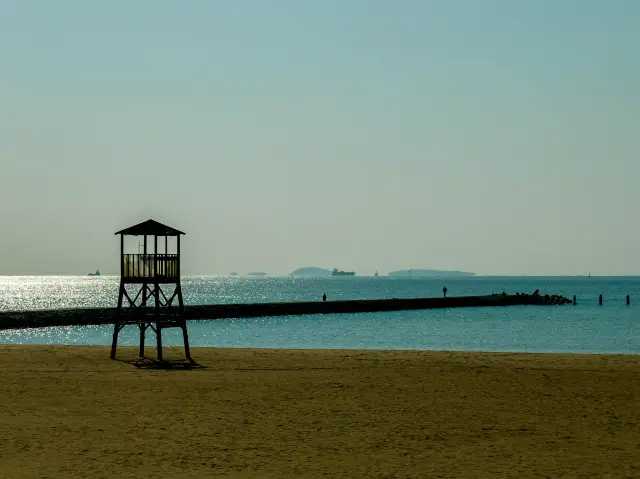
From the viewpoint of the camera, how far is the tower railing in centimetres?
3231

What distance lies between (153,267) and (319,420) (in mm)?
15495

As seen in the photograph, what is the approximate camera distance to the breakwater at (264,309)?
233 ft

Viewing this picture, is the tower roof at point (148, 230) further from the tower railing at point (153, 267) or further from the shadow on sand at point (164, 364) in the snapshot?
the shadow on sand at point (164, 364)

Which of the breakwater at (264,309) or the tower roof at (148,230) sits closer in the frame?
the tower roof at (148,230)

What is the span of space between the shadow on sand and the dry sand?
61cm

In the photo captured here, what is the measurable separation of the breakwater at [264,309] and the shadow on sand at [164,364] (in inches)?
1252

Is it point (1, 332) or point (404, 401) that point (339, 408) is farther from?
point (1, 332)

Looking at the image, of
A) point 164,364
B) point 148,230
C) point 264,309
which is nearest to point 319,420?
point 164,364

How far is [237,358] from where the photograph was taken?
3347cm

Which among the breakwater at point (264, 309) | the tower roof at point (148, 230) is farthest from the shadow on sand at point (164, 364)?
the breakwater at point (264, 309)

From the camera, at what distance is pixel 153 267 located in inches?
1273

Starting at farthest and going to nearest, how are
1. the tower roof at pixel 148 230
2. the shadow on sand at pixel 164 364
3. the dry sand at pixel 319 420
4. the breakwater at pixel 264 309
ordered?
the breakwater at pixel 264 309 < the tower roof at pixel 148 230 < the shadow on sand at pixel 164 364 < the dry sand at pixel 319 420

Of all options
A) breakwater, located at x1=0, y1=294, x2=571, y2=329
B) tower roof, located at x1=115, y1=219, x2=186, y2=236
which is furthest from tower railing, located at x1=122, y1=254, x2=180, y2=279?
breakwater, located at x1=0, y1=294, x2=571, y2=329

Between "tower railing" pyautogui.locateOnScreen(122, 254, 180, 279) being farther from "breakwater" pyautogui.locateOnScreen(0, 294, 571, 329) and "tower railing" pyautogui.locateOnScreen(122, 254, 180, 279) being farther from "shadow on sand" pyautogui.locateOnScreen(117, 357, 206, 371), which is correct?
"breakwater" pyautogui.locateOnScreen(0, 294, 571, 329)
